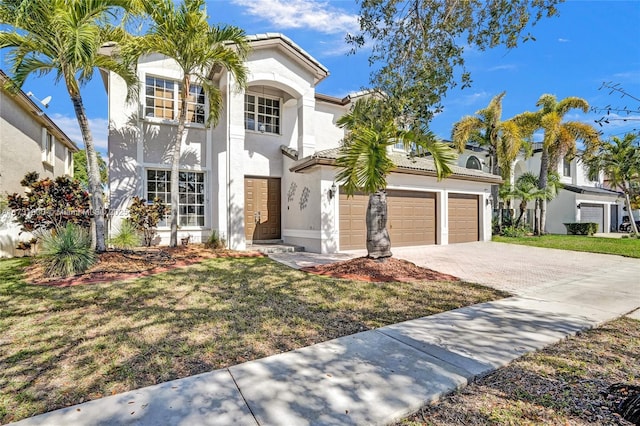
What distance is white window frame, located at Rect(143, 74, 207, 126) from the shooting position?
12.4 metres

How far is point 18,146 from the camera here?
13367mm

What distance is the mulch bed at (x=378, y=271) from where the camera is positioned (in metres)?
7.75

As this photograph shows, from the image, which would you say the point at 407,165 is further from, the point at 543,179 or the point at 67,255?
the point at 543,179

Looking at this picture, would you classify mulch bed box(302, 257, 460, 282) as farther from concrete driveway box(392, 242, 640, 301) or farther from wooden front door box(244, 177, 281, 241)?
wooden front door box(244, 177, 281, 241)

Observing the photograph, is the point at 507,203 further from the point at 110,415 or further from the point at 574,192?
the point at 110,415

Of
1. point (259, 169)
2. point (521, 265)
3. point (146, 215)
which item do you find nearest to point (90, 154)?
point (146, 215)

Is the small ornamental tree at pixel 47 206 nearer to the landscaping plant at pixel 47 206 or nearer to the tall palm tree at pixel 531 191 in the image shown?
the landscaping plant at pixel 47 206

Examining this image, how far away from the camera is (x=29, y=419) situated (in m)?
2.61

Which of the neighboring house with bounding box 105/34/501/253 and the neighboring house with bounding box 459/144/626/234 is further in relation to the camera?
the neighboring house with bounding box 459/144/626/234

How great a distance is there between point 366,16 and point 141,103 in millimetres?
9425

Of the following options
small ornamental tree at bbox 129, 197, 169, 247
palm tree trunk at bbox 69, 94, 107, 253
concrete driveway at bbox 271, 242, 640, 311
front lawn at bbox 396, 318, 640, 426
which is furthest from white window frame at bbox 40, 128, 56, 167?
front lawn at bbox 396, 318, 640, 426

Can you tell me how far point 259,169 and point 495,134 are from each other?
15.0 metres

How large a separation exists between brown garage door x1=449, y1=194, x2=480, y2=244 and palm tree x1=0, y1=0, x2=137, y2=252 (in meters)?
14.0

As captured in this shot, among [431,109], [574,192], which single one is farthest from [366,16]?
[574,192]
